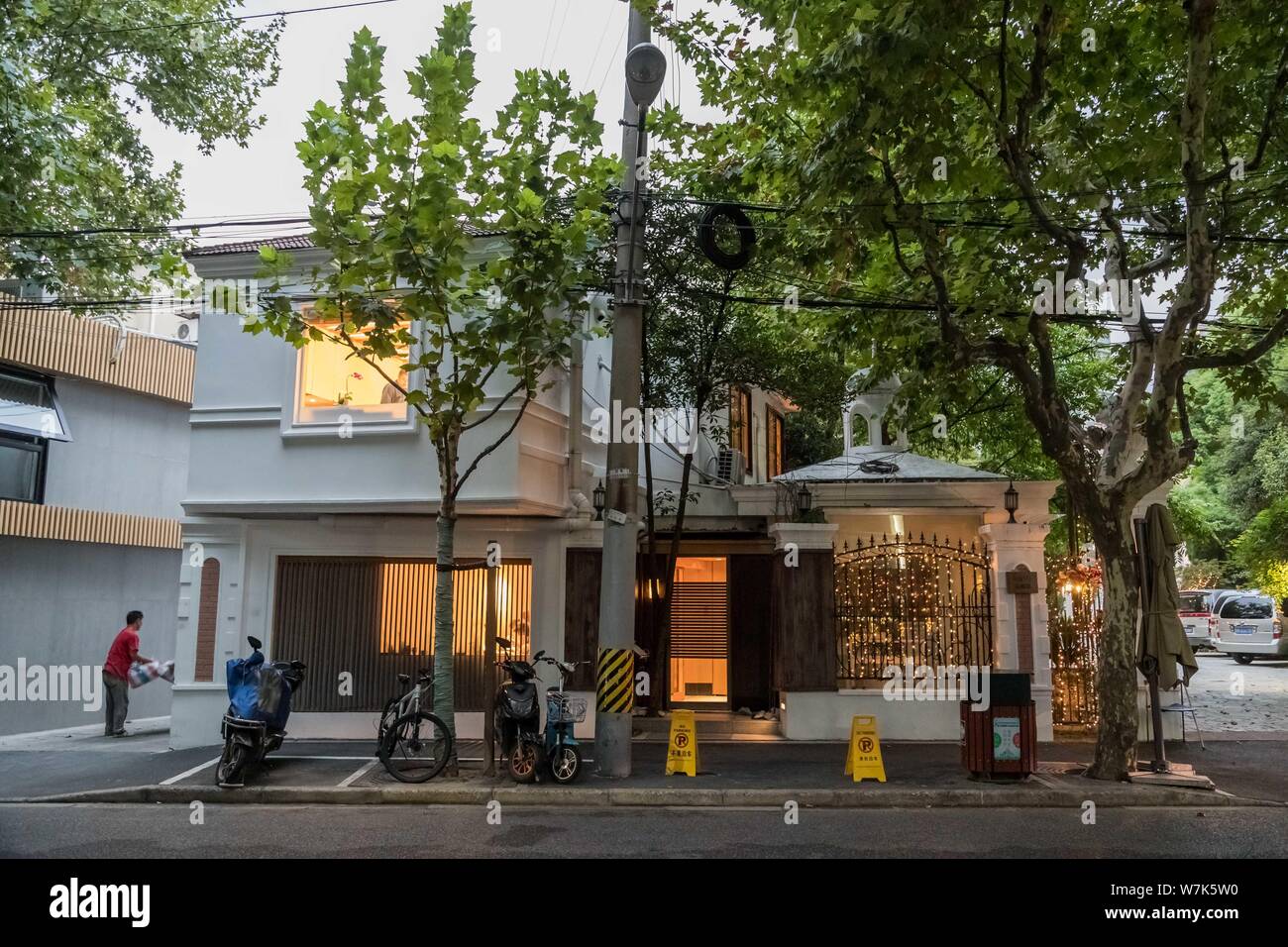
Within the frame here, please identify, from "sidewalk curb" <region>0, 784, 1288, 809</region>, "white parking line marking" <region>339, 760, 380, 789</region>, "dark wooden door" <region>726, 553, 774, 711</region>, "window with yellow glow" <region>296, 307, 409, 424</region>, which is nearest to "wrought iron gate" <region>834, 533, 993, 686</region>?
"dark wooden door" <region>726, 553, 774, 711</region>

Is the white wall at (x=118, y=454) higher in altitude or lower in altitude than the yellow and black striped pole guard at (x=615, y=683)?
higher

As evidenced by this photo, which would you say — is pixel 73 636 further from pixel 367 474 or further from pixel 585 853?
pixel 585 853

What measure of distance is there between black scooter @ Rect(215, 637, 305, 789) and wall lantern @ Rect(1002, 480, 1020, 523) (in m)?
9.96

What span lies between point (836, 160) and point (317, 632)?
32.0ft

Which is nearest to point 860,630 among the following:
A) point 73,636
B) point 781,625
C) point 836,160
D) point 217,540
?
point 781,625

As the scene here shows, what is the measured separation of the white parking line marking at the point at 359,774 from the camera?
34.1ft

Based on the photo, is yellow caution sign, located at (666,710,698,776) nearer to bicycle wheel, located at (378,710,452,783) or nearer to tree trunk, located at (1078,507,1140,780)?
bicycle wheel, located at (378,710,452,783)

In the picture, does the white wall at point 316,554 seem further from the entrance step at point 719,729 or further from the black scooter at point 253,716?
the black scooter at point 253,716

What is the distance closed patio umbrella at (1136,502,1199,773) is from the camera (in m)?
11.3

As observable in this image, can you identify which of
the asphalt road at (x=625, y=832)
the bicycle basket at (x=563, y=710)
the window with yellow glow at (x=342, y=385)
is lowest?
the asphalt road at (x=625, y=832)

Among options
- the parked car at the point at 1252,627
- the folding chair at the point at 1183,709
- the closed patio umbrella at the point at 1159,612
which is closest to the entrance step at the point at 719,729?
the closed patio umbrella at the point at 1159,612

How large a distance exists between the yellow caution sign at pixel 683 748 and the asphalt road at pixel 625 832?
1343 mm

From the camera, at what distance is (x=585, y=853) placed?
A: 7.54 meters
